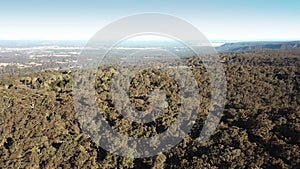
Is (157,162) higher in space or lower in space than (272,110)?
lower

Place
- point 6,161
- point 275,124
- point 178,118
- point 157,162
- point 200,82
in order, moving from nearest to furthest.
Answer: point 6,161
point 157,162
point 275,124
point 178,118
point 200,82

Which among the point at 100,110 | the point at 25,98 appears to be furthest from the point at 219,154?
the point at 25,98

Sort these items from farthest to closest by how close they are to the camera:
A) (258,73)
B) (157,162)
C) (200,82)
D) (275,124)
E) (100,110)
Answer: (258,73) → (200,82) → (100,110) → (275,124) → (157,162)

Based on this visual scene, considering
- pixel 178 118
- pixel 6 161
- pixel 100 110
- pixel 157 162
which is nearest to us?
pixel 6 161

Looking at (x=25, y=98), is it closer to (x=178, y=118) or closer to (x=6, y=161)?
(x=6, y=161)

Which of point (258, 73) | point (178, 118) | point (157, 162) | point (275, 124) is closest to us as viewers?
point (157, 162)

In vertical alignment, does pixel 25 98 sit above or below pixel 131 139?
above

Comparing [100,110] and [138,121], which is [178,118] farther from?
[100,110]

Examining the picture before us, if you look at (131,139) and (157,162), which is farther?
(131,139)

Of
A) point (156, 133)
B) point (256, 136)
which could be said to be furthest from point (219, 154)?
point (156, 133)

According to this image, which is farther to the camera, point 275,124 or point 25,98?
point 25,98
